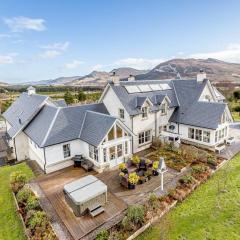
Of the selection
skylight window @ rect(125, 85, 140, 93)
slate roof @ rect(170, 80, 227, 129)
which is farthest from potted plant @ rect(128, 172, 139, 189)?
skylight window @ rect(125, 85, 140, 93)

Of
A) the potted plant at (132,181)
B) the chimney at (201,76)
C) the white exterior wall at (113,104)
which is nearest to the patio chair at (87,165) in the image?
the potted plant at (132,181)

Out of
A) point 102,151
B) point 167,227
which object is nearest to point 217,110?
point 102,151

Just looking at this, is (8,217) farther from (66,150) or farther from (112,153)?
(112,153)

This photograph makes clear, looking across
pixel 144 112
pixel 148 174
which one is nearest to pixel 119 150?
pixel 148 174

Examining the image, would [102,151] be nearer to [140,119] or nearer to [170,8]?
[140,119]

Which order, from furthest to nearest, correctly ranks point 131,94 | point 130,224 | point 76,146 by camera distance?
point 131,94 → point 76,146 → point 130,224

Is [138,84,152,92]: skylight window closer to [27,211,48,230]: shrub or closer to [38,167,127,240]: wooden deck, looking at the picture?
[38,167,127,240]: wooden deck
